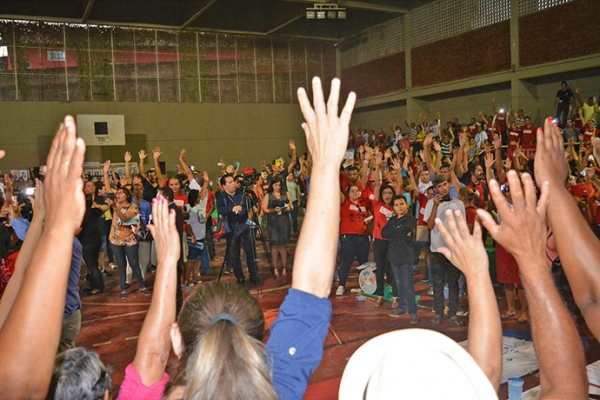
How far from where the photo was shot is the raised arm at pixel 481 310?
179 centimetres

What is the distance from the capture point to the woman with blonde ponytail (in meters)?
1.25

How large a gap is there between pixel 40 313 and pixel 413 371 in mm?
884

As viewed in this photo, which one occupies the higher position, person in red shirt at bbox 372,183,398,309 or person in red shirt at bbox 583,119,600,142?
person in red shirt at bbox 583,119,600,142

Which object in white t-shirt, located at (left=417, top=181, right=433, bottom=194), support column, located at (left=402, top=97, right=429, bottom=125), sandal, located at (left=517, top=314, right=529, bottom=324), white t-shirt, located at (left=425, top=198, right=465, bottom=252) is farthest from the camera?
support column, located at (left=402, top=97, right=429, bottom=125)

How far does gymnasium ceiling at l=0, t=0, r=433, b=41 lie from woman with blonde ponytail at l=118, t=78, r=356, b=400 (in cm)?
1727

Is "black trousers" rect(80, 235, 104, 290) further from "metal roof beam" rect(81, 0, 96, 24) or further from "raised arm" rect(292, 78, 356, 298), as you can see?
"metal roof beam" rect(81, 0, 96, 24)

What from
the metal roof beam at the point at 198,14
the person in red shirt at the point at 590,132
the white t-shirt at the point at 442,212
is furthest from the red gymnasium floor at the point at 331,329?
the metal roof beam at the point at 198,14

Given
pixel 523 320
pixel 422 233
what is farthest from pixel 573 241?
pixel 422 233

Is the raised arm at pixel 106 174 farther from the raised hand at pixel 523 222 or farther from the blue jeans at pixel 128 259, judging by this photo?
the raised hand at pixel 523 222

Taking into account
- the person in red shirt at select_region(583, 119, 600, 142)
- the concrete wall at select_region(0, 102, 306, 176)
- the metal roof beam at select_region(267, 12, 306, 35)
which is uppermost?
the metal roof beam at select_region(267, 12, 306, 35)

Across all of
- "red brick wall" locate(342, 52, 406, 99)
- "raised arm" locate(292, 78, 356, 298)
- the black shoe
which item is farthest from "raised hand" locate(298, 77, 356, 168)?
"red brick wall" locate(342, 52, 406, 99)

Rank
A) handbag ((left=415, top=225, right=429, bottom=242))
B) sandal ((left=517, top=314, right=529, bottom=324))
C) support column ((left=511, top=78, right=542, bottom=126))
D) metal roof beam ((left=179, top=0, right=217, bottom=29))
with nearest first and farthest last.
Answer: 1. sandal ((left=517, top=314, right=529, bottom=324))
2. handbag ((left=415, top=225, right=429, bottom=242))
3. support column ((left=511, top=78, right=542, bottom=126))
4. metal roof beam ((left=179, top=0, right=217, bottom=29))

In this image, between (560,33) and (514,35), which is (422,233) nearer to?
(560,33)

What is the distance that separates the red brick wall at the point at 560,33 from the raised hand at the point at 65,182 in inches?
661
